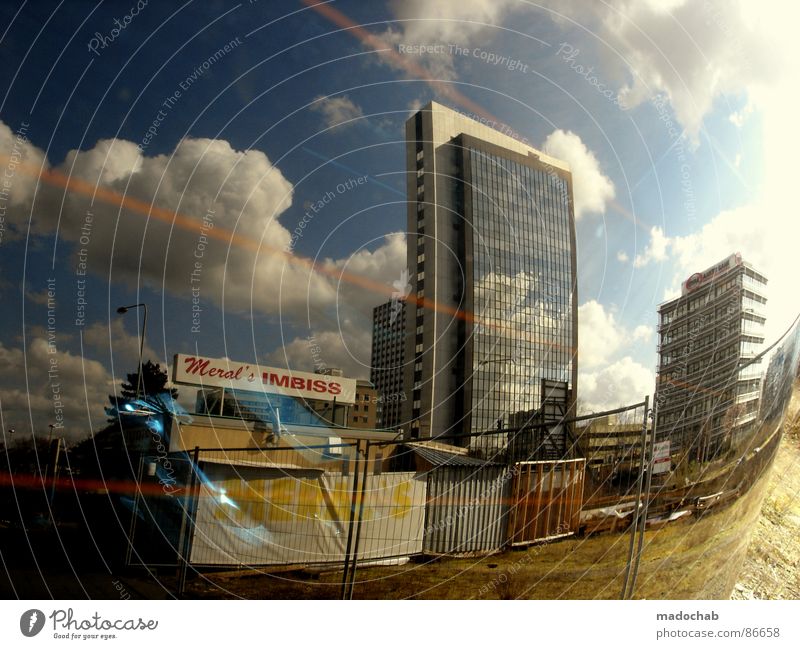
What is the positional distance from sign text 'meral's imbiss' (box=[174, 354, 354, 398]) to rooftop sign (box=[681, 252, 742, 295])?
181 cm

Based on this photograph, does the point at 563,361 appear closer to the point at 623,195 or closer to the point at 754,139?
the point at 623,195

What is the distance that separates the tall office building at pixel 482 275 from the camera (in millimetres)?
2643

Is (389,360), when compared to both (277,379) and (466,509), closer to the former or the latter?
(277,379)

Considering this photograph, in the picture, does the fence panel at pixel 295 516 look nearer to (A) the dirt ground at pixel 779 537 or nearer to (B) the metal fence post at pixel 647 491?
(B) the metal fence post at pixel 647 491

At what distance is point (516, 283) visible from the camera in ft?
9.24

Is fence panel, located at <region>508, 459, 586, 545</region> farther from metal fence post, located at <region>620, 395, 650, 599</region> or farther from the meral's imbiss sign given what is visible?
the meral's imbiss sign

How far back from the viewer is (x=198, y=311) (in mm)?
2383

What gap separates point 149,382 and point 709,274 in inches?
103

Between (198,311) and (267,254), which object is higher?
(267,254)

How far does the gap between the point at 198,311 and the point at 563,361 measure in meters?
1.52

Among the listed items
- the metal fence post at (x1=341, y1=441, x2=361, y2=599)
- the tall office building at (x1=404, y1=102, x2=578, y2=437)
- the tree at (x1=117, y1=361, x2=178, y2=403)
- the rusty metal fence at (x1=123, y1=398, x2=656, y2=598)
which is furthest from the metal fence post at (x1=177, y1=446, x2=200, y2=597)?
the tall office building at (x1=404, y1=102, x2=578, y2=437)

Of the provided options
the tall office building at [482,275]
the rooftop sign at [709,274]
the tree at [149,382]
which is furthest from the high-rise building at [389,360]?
the rooftop sign at [709,274]

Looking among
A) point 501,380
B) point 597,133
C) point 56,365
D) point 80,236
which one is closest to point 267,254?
point 80,236

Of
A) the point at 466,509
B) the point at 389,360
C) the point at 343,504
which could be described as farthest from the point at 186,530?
the point at 466,509
